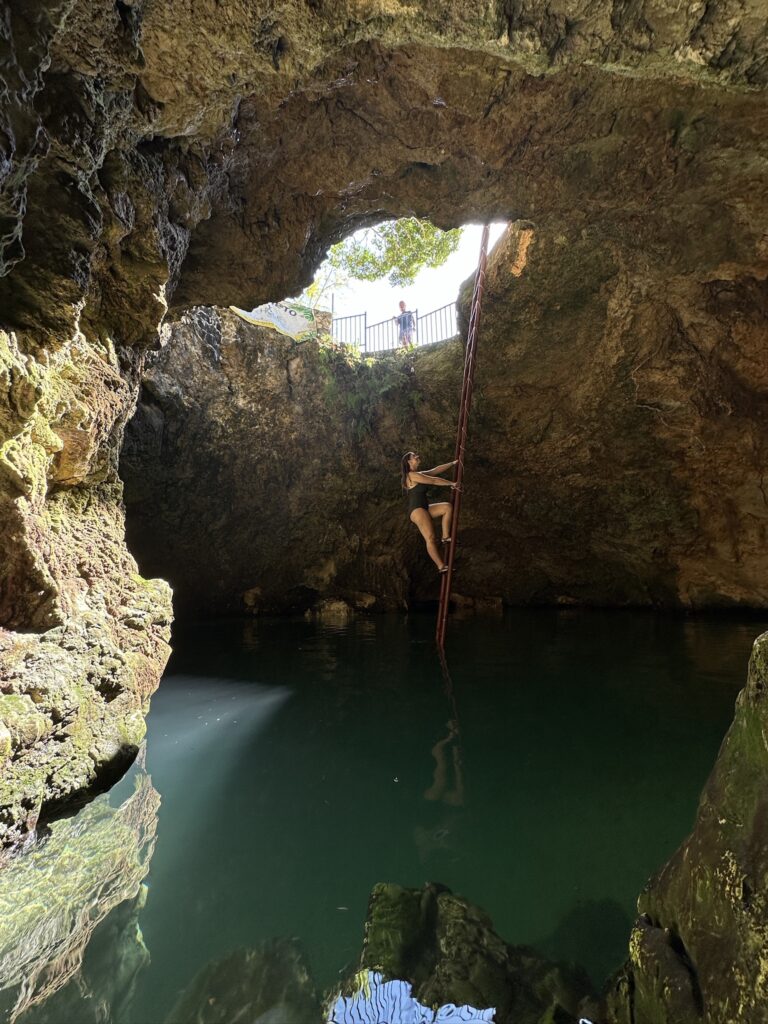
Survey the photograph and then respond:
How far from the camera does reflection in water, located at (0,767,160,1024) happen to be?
5.66ft

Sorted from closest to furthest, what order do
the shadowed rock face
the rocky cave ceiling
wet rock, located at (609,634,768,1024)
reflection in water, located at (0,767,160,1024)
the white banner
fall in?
wet rock, located at (609,634,768,1024) < reflection in water, located at (0,767,160,1024) < the rocky cave ceiling < the shadowed rock face < the white banner

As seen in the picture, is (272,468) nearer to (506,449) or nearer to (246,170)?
(506,449)

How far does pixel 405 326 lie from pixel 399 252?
115 inches

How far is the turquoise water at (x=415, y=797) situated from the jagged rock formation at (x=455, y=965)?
119 millimetres

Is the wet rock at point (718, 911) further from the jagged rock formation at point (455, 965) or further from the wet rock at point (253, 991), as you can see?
the wet rock at point (253, 991)

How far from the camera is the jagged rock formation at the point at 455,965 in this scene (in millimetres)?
1628

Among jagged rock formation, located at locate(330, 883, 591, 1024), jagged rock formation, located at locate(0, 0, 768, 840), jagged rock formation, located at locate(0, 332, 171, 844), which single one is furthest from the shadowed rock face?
jagged rock formation, located at locate(330, 883, 591, 1024)

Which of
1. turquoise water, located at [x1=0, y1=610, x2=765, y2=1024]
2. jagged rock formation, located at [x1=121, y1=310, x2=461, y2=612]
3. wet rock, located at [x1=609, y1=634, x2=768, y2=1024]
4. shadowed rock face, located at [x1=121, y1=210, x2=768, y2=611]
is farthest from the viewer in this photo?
jagged rock formation, located at [x1=121, y1=310, x2=461, y2=612]

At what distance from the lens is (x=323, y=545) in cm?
1185

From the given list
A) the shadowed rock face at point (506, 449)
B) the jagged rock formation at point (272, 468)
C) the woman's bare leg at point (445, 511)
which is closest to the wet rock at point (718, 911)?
the woman's bare leg at point (445, 511)

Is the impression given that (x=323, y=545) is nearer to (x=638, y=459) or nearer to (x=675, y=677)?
(x=638, y=459)

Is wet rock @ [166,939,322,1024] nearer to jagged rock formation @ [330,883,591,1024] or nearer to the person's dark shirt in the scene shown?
jagged rock formation @ [330,883,591,1024]

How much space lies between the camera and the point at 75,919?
2.12 m

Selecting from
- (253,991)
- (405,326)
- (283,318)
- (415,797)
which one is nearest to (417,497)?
(415,797)
